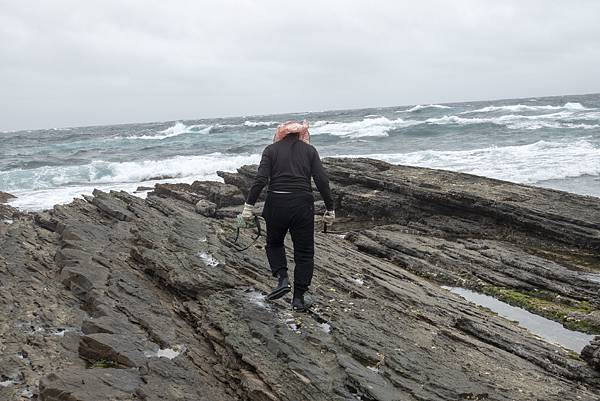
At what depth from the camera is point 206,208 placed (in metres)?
16.6

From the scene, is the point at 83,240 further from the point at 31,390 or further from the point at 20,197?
the point at 20,197

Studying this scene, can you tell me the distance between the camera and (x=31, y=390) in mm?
4910

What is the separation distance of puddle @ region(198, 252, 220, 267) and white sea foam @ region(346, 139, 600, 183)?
18.6 meters

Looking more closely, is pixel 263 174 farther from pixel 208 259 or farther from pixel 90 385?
pixel 90 385

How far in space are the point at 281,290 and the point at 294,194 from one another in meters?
1.34

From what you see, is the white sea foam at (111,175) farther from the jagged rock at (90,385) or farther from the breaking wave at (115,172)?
the jagged rock at (90,385)

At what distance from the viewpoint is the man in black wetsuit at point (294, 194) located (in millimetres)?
6629

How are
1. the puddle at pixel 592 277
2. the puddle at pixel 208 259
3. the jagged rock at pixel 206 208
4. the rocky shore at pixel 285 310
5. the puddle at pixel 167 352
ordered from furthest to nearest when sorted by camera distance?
the jagged rock at pixel 206 208 → the puddle at pixel 592 277 → the puddle at pixel 208 259 → the puddle at pixel 167 352 → the rocky shore at pixel 285 310

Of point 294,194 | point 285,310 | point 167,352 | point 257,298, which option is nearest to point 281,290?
point 285,310

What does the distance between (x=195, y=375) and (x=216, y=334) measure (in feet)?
2.72

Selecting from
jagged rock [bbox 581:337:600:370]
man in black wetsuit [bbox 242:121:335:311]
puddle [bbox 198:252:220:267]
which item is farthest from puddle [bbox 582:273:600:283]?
puddle [bbox 198:252:220:267]

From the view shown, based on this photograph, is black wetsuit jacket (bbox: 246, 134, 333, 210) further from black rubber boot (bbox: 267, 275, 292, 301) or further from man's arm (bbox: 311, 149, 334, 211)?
black rubber boot (bbox: 267, 275, 292, 301)

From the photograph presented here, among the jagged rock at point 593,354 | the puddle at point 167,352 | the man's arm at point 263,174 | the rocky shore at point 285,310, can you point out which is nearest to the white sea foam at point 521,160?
the rocky shore at point 285,310

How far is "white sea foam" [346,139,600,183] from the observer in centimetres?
2433
